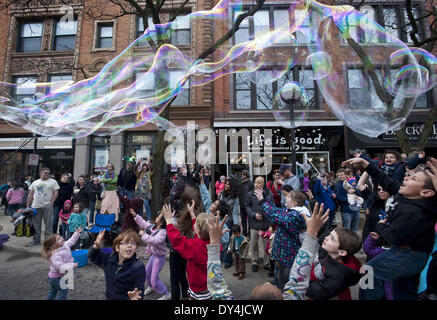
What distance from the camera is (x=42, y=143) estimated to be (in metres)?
14.4

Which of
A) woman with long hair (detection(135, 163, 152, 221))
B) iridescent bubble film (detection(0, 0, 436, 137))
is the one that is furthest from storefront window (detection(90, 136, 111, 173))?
iridescent bubble film (detection(0, 0, 436, 137))

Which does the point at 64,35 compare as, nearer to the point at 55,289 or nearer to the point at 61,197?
the point at 61,197

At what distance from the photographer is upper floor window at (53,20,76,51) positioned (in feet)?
50.0

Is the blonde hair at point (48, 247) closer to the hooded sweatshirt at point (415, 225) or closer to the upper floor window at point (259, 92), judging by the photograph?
the hooded sweatshirt at point (415, 225)

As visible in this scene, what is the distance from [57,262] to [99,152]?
1263cm

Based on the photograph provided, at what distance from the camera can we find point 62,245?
10.6 ft

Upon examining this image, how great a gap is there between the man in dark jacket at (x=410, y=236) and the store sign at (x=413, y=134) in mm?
12143

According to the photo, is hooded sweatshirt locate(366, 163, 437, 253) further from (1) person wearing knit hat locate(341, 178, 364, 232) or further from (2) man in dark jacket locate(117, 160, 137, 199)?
(2) man in dark jacket locate(117, 160, 137, 199)

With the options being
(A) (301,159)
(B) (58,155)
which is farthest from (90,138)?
(A) (301,159)

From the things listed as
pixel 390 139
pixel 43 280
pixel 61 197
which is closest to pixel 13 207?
pixel 61 197

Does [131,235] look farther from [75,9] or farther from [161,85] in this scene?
[75,9]
